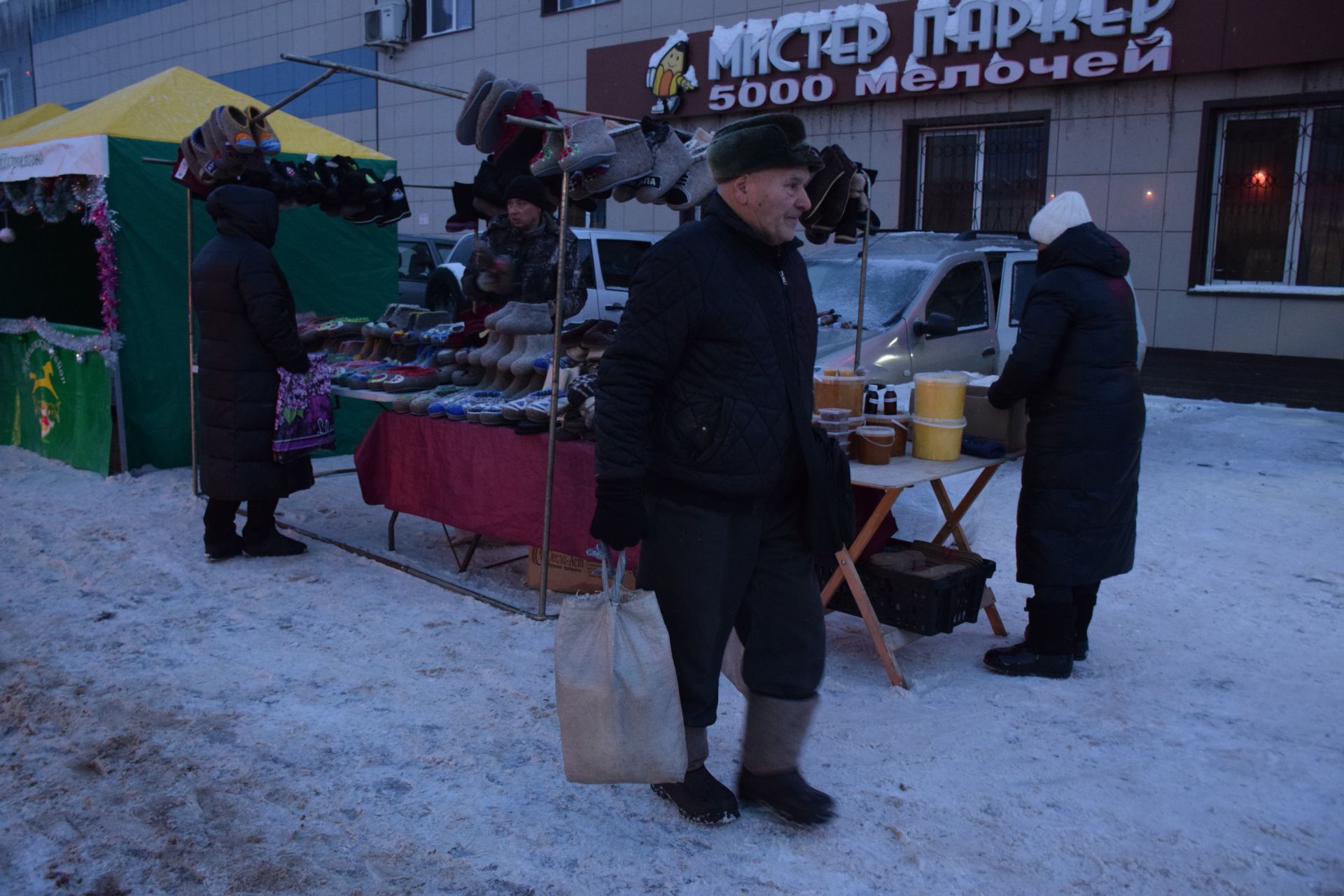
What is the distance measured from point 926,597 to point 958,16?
9773 mm

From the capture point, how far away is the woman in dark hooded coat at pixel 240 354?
5398 mm

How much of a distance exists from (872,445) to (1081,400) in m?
0.78

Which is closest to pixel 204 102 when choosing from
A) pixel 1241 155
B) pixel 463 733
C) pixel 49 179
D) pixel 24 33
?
pixel 49 179

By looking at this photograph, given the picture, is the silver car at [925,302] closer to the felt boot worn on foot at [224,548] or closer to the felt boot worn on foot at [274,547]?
the felt boot worn on foot at [274,547]

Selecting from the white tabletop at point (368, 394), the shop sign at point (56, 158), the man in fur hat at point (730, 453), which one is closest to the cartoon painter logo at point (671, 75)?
the shop sign at point (56, 158)

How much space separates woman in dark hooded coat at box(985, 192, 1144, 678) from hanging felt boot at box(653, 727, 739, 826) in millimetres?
1655

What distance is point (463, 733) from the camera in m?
3.63

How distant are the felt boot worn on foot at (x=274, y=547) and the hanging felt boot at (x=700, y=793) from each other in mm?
3375

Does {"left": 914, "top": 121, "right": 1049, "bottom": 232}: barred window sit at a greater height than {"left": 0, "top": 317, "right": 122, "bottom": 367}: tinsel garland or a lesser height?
greater

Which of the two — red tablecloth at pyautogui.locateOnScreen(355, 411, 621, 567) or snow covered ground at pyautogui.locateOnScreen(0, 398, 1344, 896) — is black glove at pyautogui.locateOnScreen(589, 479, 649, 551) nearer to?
snow covered ground at pyautogui.locateOnScreen(0, 398, 1344, 896)

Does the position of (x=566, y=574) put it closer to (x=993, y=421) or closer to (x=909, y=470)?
(x=909, y=470)

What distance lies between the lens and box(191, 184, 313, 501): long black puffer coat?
5.39 m

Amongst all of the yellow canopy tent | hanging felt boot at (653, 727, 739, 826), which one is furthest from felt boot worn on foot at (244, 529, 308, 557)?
the yellow canopy tent

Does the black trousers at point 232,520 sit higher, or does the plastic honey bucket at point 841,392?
the plastic honey bucket at point 841,392
